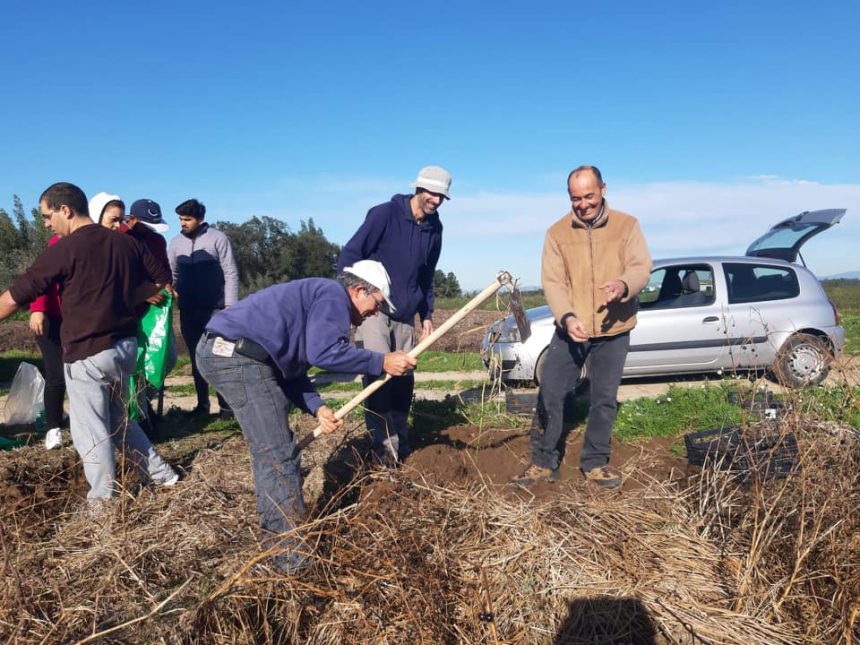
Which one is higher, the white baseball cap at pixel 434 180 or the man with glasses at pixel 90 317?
the white baseball cap at pixel 434 180

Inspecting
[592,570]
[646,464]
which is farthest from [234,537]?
[646,464]

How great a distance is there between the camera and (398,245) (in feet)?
14.5

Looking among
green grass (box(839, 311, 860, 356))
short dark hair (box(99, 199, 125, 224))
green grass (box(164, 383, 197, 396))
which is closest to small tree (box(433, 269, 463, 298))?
green grass (box(839, 311, 860, 356))

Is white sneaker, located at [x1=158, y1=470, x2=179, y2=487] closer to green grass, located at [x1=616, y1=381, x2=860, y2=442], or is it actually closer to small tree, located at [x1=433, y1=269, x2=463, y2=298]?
green grass, located at [x1=616, y1=381, x2=860, y2=442]

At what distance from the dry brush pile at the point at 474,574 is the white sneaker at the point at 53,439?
1.90 m

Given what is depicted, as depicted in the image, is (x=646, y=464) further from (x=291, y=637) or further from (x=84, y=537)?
(x=84, y=537)

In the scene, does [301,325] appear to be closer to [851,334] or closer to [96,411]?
[96,411]

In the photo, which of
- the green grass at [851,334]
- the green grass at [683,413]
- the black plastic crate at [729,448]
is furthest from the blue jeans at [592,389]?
the green grass at [851,334]

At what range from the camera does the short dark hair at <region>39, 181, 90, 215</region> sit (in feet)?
12.2

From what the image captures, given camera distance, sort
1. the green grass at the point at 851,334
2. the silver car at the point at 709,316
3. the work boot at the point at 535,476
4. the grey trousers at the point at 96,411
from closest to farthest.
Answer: the grey trousers at the point at 96,411
the work boot at the point at 535,476
the silver car at the point at 709,316
the green grass at the point at 851,334

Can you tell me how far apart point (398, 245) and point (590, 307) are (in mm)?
1362

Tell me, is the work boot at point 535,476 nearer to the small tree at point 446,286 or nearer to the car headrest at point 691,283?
the car headrest at point 691,283

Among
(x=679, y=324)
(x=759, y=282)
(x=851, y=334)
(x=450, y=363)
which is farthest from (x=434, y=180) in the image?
(x=851, y=334)

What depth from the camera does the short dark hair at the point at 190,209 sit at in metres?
6.09
